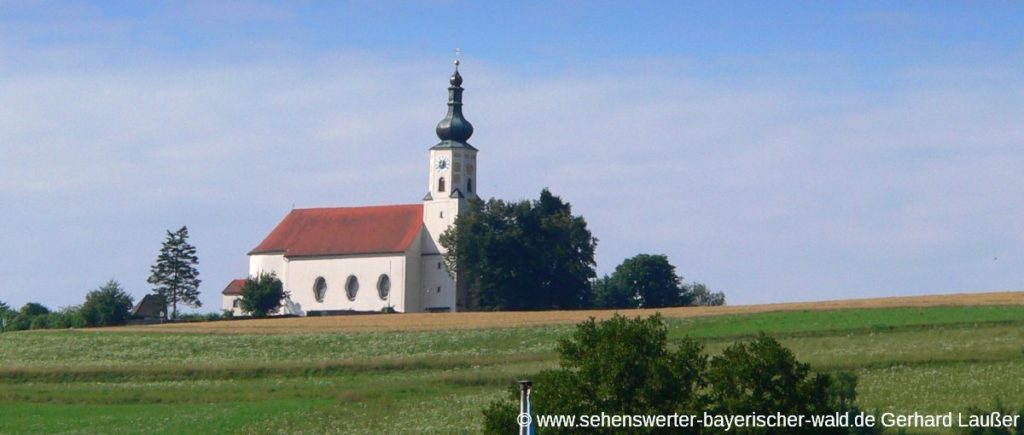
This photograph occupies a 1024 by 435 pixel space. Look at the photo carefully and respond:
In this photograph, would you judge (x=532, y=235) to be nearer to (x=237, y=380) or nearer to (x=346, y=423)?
(x=237, y=380)

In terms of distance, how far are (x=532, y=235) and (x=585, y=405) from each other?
196 ft

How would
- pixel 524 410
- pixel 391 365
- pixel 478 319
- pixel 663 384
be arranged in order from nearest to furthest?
pixel 524 410 < pixel 663 384 < pixel 391 365 < pixel 478 319

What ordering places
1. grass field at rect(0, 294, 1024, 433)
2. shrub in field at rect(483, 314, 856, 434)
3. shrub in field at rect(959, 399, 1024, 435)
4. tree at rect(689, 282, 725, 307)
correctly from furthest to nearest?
tree at rect(689, 282, 725, 307) → grass field at rect(0, 294, 1024, 433) → shrub in field at rect(959, 399, 1024, 435) → shrub in field at rect(483, 314, 856, 434)

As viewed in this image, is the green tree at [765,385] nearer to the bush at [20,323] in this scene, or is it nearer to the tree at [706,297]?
the bush at [20,323]

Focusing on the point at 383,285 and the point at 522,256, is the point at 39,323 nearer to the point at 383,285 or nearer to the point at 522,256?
the point at 383,285

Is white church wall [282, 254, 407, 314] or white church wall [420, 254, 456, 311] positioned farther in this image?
white church wall [282, 254, 407, 314]

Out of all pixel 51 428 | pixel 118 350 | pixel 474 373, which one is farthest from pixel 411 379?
pixel 118 350

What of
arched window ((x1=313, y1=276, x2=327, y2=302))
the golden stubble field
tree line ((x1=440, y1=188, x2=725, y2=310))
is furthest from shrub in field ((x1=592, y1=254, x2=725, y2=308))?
the golden stubble field

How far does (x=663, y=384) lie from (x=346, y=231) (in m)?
69.3

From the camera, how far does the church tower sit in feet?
310

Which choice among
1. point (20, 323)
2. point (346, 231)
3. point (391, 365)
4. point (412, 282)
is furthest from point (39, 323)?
point (391, 365)

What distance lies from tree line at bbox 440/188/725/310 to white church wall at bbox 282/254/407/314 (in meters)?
3.38

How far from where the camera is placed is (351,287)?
9700 centimetres

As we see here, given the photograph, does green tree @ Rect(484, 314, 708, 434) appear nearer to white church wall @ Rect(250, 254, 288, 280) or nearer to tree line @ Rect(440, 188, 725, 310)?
tree line @ Rect(440, 188, 725, 310)
